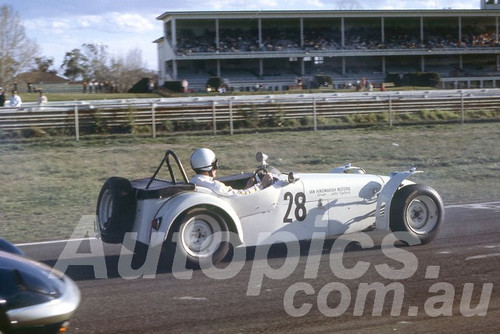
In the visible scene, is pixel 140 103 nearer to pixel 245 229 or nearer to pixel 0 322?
pixel 245 229

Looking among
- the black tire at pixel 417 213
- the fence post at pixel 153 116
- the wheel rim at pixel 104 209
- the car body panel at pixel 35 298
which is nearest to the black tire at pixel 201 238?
the wheel rim at pixel 104 209

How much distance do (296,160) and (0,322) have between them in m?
16.0

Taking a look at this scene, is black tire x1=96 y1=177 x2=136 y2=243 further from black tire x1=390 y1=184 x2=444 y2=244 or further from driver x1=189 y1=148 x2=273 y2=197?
black tire x1=390 y1=184 x2=444 y2=244

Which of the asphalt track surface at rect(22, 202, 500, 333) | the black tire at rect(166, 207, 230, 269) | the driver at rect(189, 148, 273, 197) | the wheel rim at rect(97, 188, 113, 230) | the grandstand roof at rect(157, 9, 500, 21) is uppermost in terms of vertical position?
the grandstand roof at rect(157, 9, 500, 21)

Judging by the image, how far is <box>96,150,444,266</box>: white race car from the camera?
809 centimetres

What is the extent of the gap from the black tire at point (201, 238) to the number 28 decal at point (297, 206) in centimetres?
81

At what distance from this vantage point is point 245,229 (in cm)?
846

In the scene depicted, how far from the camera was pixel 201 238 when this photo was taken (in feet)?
27.0

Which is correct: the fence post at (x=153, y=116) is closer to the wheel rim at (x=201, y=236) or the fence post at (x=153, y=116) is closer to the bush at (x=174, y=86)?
the wheel rim at (x=201, y=236)

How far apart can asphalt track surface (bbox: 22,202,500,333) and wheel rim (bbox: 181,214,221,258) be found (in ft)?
0.90

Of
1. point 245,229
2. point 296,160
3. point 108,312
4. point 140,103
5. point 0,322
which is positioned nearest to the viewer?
point 0,322

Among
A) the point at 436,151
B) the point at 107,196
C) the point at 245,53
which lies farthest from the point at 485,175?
the point at 245,53

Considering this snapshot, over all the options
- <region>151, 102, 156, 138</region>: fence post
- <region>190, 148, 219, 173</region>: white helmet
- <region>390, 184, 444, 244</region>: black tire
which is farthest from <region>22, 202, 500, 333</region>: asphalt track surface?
<region>151, 102, 156, 138</region>: fence post

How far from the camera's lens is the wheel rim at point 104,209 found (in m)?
8.55
